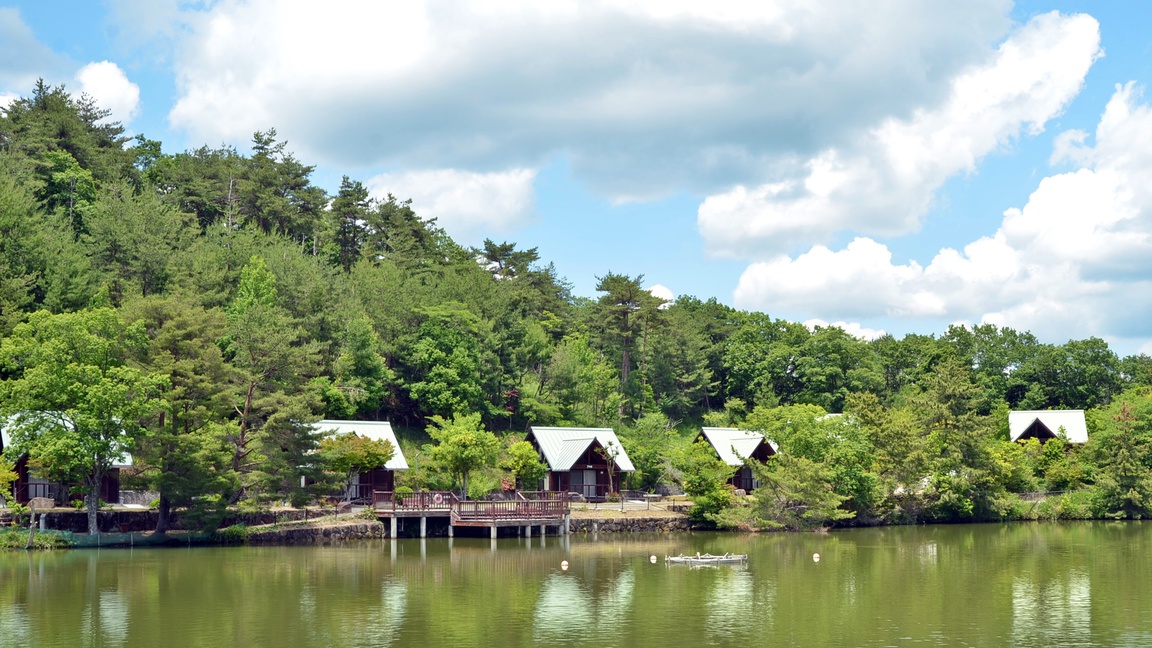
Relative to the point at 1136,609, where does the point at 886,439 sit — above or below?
above

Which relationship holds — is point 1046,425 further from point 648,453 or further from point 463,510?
point 463,510

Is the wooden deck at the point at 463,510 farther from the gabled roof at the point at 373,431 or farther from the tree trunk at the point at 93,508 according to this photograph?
the tree trunk at the point at 93,508

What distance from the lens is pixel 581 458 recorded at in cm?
5738

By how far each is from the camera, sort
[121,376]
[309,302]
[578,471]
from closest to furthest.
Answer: [121,376], [578,471], [309,302]

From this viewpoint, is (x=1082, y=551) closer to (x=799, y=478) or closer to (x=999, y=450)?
(x=799, y=478)

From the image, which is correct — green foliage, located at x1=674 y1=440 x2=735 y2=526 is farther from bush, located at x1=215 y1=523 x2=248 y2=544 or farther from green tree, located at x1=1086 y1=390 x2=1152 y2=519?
green tree, located at x1=1086 y1=390 x2=1152 y2=519

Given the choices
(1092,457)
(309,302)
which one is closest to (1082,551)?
(1092,457)

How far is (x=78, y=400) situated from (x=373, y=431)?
16.7 m

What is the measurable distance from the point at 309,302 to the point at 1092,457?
50104 mm

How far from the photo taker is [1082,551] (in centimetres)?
4238

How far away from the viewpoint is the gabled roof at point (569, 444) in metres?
56.9

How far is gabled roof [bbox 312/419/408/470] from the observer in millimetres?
51375

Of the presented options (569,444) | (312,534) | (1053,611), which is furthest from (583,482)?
(1053,611)

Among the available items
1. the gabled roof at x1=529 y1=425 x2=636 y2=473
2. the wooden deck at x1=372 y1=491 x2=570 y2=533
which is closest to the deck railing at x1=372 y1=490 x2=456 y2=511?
the wooden deck at x1=372 y1=491 x2=570 y2=533
